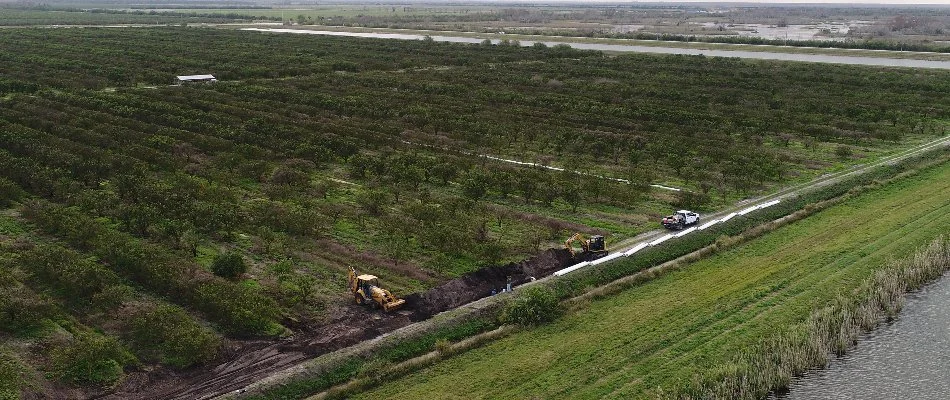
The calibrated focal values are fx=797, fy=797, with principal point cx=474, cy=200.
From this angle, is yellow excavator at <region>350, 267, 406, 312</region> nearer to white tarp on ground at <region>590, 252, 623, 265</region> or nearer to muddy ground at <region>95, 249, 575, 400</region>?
muddy ground at <region>95, 249, 575, 400</region>

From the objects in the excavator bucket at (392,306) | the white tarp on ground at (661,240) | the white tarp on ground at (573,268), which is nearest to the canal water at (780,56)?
the white tarp on ground at (661,240)

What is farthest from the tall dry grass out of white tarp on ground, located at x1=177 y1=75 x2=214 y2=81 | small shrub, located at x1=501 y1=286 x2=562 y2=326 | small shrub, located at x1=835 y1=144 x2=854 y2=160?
white tarp on ground, located at x1=177 y1=75 x2=214 y2=81

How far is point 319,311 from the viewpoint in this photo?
26625 millimetres

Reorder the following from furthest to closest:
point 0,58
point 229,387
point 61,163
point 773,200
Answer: point 0,58, point 61,163, point 773,200, point 229,387

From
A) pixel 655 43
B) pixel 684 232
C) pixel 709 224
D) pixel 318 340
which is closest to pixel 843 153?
pixel 709 224

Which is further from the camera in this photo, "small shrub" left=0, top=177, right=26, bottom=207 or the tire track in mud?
"small shrub" left=0, top=177, right=26, bottom=207

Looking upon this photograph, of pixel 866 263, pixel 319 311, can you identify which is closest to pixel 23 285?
pixel 319 311

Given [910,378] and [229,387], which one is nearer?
[229,387]

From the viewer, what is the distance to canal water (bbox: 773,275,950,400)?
22.3 metres

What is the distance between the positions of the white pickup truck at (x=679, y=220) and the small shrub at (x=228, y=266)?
1777 centimetres

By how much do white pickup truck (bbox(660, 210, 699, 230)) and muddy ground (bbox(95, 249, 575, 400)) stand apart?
22.6 ft

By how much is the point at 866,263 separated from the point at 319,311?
20.8m

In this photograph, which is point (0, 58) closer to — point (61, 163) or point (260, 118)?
point (260, 118)

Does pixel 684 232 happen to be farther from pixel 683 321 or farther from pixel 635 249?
pixel 683 321
